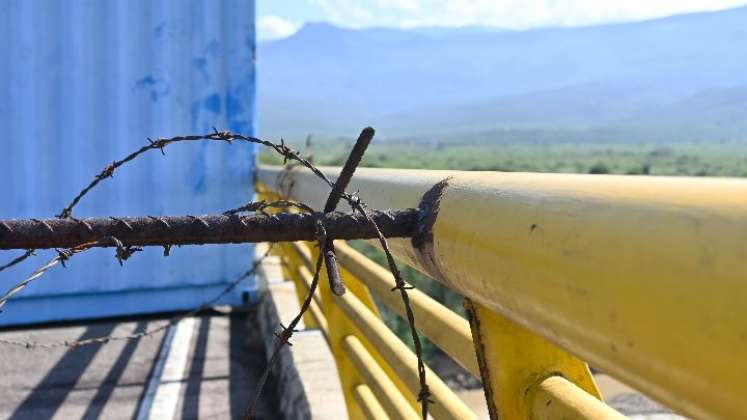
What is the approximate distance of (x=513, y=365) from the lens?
1324mm

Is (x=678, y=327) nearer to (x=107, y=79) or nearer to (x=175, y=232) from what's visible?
(x=175, y=232)

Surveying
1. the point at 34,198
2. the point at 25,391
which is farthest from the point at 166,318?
the point at 25,391

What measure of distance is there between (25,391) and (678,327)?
4247 millimetres

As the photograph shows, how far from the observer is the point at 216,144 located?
19.9ft

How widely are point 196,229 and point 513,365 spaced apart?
611 millimetres

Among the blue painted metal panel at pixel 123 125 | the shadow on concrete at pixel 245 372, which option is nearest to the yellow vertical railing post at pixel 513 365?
the shadow on concrete at pixel 245 372

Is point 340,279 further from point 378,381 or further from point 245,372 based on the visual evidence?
point 245,372

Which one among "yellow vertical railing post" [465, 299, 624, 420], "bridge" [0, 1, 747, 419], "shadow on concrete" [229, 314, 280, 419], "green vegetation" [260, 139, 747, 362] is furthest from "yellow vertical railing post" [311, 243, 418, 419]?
"yellow vertical railing post" [465, 299, 624, 420]

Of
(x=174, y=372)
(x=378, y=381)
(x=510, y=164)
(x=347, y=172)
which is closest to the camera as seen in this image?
(x=347, y=172)

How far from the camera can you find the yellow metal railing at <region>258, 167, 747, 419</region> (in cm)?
63

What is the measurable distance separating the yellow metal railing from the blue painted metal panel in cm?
459

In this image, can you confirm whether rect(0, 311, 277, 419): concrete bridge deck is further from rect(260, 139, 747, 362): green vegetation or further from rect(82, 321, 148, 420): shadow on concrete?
rect(260, 139, 747, 362): green vegetation

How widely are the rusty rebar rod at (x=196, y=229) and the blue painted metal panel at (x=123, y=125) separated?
471 centimetres

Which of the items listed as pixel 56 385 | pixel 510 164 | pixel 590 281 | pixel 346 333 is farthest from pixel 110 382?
pixel 510 164
